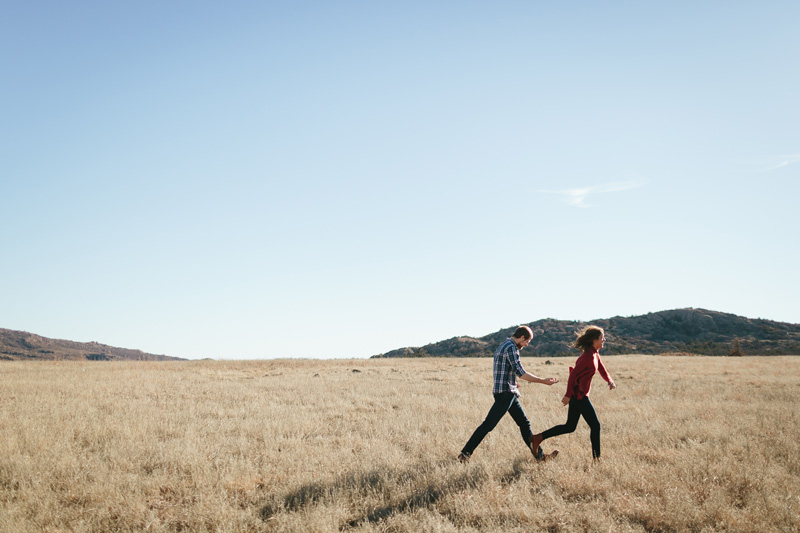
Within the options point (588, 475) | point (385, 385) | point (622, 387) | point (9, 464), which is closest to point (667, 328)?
point (622, 387)

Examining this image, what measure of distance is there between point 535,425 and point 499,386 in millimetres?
4376

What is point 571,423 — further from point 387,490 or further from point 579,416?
point 387,490

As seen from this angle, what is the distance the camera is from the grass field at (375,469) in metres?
4.91

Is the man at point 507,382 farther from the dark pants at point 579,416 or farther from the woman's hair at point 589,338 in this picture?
the woman's hair at point 589,338

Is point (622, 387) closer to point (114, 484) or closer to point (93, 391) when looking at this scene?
point (114, 484)

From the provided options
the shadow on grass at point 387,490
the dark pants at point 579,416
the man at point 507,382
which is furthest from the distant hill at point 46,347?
the dark pants at point 579,416

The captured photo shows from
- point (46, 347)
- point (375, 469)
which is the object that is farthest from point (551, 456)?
point (46, 347)

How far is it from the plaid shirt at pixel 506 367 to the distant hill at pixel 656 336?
52455 mm

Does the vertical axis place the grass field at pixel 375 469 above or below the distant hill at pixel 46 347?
above

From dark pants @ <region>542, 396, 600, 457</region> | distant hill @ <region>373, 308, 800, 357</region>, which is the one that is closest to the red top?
dark pants @ <region>542, 396, 600, 457</region>

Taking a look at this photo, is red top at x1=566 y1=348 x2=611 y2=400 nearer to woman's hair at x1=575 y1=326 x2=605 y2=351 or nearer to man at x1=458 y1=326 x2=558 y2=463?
woman's hair at x1=575 y1=326 x2=605 y2=351

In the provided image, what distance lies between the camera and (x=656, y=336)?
2822 inches

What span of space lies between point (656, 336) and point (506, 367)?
7826 cm

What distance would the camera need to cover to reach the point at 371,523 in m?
4.89
